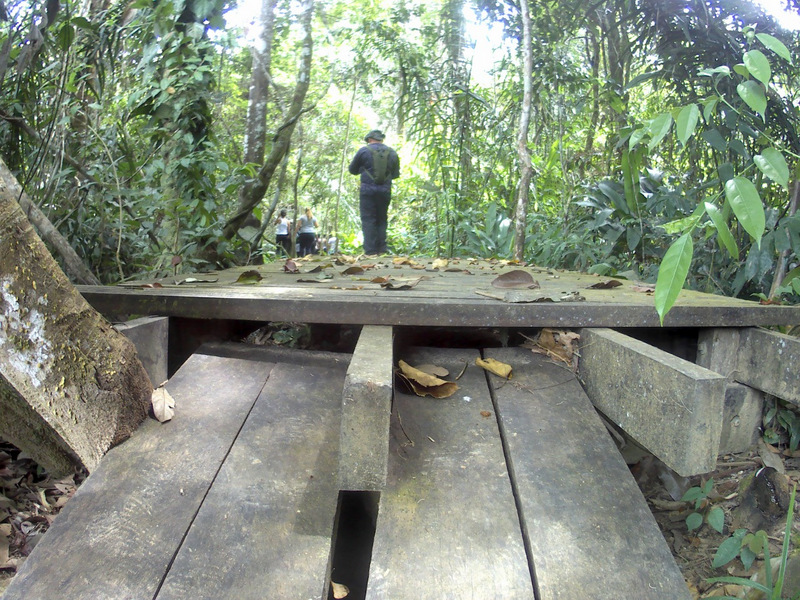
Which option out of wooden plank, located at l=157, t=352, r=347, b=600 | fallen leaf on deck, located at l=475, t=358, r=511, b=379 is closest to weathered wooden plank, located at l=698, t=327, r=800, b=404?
fallen leaf on deck, located at l=475, t=358, r=511, b=379

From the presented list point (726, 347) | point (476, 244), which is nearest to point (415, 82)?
point (476, 244)

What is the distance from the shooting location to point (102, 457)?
1.46 m

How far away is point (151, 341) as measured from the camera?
6.04 feet

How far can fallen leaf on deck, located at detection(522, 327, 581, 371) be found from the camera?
190cm

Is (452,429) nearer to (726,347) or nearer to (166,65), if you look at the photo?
(726,347)

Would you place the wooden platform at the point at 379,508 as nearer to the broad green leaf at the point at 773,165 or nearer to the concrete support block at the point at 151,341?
the concrete support block at the point at 151,341

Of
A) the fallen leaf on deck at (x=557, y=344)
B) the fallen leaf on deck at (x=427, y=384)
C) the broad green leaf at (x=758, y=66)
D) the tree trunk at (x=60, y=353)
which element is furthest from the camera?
the fallen leaf on deck at (x=557, y=344)

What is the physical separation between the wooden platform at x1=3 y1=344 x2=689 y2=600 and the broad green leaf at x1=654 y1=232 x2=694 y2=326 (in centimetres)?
49

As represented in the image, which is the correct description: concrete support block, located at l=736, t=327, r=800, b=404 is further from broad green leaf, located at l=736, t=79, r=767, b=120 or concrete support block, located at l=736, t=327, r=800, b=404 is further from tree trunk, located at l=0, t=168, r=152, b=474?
tree trunk, located at l=0, t=168, r=152, b=474

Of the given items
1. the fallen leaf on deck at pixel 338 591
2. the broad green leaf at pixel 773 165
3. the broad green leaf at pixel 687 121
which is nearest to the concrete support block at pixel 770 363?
the broad green leaf at pixel 773 165

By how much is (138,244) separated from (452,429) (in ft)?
9.84

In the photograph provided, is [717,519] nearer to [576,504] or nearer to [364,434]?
[576,504]

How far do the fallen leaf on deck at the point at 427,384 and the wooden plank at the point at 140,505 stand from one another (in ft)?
1.42

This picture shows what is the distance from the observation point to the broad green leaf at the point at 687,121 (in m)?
1.24
